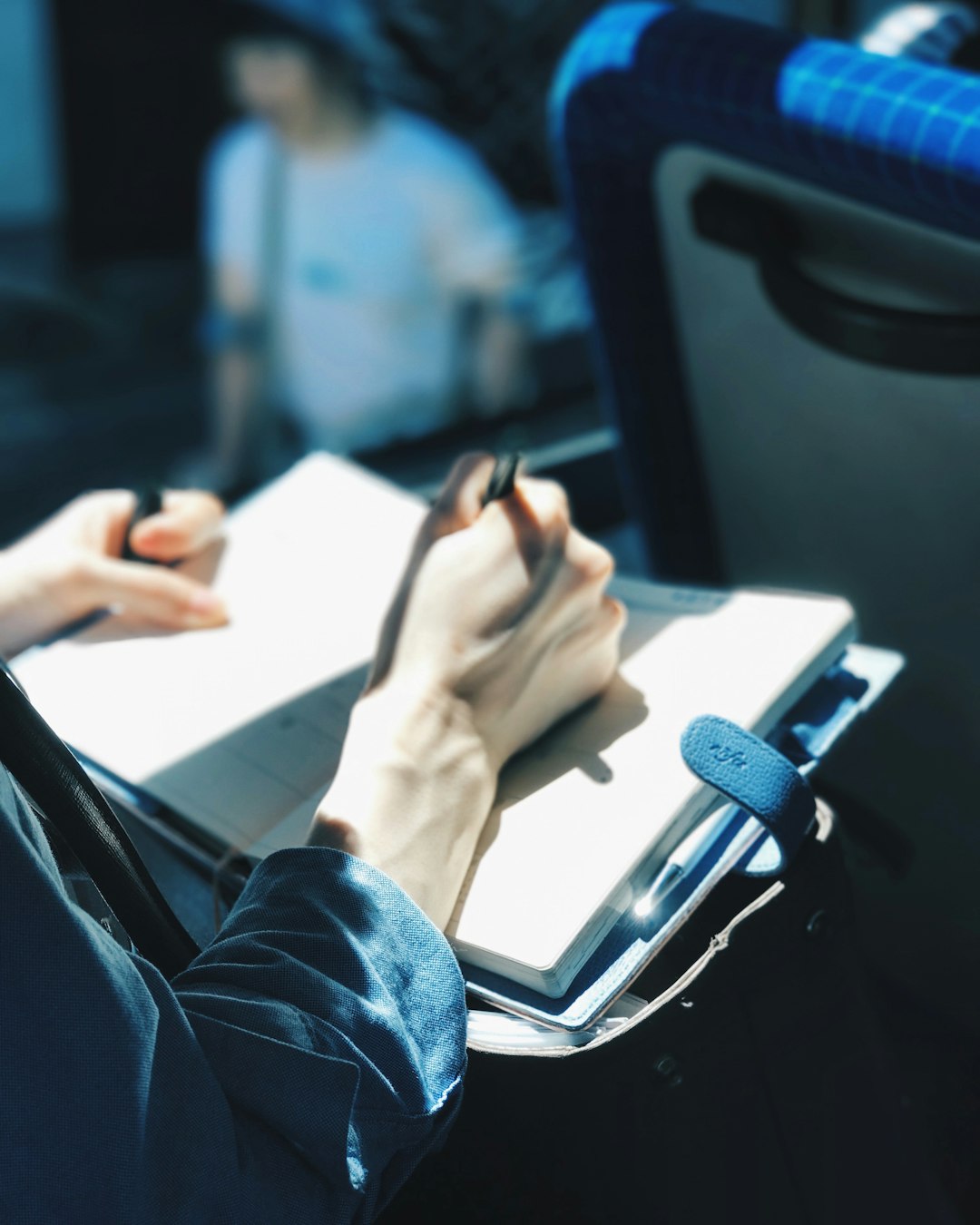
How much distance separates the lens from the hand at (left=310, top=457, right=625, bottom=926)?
1.56 ft

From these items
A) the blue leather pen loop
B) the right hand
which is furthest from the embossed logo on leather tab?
the right hand

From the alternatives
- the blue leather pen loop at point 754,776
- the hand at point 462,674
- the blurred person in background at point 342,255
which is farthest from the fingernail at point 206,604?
the blurred person in background at point 342,255

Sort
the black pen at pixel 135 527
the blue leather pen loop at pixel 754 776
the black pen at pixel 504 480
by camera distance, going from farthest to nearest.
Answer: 1. the black pen at pixel 135 527
2. the black pen at pixel 504 480
3. the blue leather pen loop at pixel 754 776

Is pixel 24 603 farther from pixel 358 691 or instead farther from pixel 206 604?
pixel 358 691

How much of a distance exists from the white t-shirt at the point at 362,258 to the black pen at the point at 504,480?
1.33 meters

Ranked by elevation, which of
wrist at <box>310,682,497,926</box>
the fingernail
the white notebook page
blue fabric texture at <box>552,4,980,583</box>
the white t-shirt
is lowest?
the white t-shirt

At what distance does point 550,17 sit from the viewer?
198 cm

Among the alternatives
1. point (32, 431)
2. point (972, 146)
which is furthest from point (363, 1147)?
point (32, 431)

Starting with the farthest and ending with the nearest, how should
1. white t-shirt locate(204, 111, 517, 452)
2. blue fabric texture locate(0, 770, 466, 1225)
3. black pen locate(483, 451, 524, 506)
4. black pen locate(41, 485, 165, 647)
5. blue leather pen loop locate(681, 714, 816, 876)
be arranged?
white t-shirt locate(204, 111, 517, 452) < black pen locate(41, 485, 165, 647) < black pen locate(483, 451, 524, 506) < blue leather pen loop locate(681, 714, 816, 876) < blue fabric texture locate(0, 770, 466, 1225)

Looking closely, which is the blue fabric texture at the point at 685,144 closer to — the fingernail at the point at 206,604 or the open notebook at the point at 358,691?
the open notebook at the point at 358,691

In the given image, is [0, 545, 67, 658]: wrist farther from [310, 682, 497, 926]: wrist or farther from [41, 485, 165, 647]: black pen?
[310, 682, 497, 926]: wrist

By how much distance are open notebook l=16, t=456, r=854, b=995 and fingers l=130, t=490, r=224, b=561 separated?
15mm

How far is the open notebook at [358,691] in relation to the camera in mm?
471

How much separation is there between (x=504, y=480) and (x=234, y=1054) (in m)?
0.30
